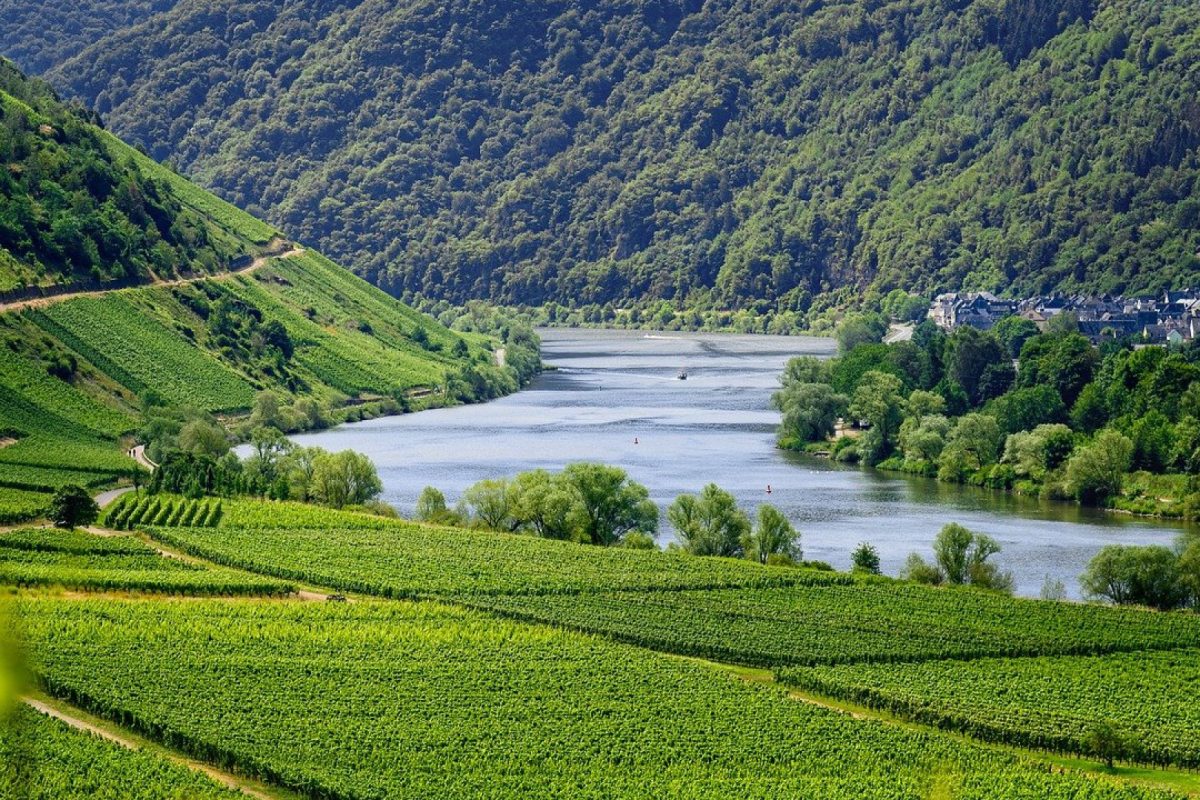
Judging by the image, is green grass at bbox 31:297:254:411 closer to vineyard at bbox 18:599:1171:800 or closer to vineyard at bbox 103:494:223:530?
vineyard at bbox 103:494:223:530

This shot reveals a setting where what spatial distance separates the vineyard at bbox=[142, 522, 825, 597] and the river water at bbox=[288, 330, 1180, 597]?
35.1 feet

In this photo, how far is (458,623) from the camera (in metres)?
71.7

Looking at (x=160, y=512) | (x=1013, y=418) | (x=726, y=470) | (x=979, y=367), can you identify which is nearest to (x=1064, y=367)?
(x=1013, y=418)

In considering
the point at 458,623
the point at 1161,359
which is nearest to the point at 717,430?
the point at 1161,359

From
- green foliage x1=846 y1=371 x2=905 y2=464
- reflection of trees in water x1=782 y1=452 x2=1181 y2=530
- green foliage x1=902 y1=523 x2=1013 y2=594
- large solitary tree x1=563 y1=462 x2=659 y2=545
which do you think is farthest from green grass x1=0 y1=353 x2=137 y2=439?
green foliage x1=902 y1=523 x2=1013 y2=594

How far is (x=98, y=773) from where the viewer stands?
4825 cm

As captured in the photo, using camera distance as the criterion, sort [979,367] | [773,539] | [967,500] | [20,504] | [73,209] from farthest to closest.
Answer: [73,209]
[979,367]
[967,500]
[20,504]
[773,539]

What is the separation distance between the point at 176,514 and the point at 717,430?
66.1 meters

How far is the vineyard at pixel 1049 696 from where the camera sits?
56.9 m

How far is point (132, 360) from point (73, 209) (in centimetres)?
2087

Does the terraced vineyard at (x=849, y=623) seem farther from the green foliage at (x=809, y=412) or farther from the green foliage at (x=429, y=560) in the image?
the green foliage at (x=809, y=412)

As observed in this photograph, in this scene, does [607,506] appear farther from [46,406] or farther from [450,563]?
[46,406]

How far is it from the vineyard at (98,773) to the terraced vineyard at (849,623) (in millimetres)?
23859

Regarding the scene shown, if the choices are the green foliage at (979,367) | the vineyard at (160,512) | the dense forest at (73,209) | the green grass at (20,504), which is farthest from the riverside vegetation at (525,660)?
the green foliage at (979,367)
